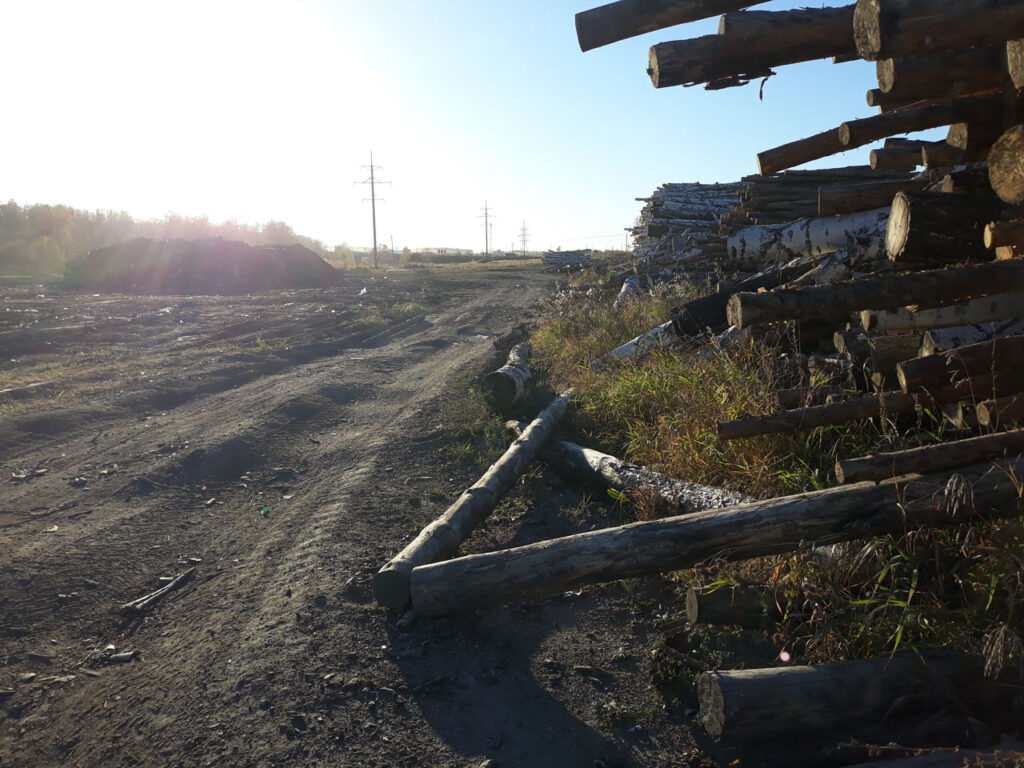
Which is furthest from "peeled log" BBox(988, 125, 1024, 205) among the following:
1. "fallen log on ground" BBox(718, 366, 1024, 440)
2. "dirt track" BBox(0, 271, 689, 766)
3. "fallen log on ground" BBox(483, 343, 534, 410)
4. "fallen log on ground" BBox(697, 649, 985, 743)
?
"fallen log on ground" BBox(483, 343, 534, 410)

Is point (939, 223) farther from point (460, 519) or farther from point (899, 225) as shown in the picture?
point (460, 519)

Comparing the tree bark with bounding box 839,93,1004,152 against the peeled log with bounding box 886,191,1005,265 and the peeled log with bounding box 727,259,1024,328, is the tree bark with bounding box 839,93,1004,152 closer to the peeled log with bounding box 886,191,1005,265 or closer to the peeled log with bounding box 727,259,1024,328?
the peeled log with bounding box 886,191,1005,265

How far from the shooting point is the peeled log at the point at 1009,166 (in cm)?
333

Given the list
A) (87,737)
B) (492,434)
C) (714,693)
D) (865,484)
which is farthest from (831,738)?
(492,434)

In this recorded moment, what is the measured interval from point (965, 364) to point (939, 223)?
78 cm

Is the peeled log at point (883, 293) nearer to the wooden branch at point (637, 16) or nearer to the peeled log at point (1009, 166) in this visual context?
the peeled log at point (1009, 166)

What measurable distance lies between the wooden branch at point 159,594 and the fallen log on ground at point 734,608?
3.24m

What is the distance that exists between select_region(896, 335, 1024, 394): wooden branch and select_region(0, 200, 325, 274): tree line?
103 ft

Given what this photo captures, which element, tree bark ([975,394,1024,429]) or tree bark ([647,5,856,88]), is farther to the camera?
tree bark ([975,394,1024,429])

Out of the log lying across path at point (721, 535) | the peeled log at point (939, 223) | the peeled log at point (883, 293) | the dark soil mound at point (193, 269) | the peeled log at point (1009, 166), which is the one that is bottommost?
the log lying across path at point (721, 535)

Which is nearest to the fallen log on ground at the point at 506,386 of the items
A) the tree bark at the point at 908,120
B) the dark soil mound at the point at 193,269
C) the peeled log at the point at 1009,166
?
the tree bark at the point at 908,120

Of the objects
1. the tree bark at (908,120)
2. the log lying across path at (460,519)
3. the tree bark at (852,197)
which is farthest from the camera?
the tree bark at (852,197)

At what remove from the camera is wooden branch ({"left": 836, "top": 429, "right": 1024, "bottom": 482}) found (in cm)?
320

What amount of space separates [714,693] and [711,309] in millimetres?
5176
